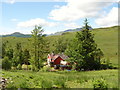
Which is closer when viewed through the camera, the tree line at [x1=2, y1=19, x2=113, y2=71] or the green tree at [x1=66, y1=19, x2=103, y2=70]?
the tree line at [x1=2, y1=19, x2=113, y2=71]

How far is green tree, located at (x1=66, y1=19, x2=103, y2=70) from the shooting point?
4097 cm

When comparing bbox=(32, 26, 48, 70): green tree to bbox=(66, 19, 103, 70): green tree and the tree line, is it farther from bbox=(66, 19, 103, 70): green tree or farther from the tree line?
bbox=(66, 19, 103, 70): green tree

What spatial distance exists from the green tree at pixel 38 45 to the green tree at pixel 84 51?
29.3 feet

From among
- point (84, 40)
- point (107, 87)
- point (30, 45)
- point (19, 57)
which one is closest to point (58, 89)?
point (107, 87)

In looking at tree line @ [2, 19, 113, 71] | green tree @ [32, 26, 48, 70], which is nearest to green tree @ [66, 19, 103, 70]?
tree line @ [2, 19, 113, 71]

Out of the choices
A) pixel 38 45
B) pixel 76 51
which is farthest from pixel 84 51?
pixel 38 45

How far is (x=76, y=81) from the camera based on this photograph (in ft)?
35.5

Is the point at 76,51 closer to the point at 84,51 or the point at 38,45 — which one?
the point at 84,51

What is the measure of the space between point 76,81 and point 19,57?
2920 inches

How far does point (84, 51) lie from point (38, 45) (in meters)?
13.0

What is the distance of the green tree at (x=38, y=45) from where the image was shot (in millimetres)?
39125

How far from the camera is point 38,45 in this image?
39375 millimetres

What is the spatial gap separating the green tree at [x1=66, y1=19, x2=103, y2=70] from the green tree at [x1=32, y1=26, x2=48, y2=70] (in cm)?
894

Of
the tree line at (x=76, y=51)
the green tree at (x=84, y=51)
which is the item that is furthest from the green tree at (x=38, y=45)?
the green tree at (x=84, y=51)
